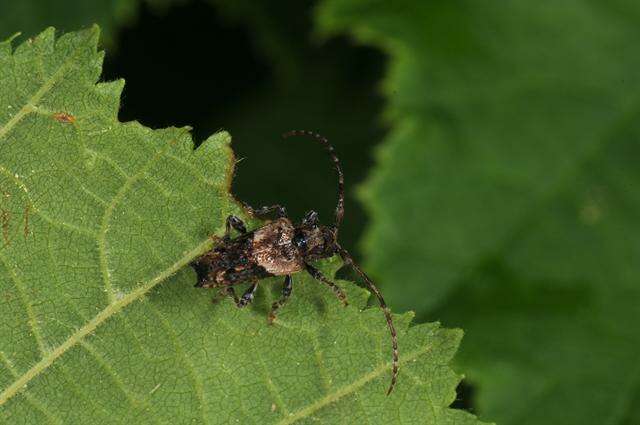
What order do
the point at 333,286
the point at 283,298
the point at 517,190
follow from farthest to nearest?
the point at 517,190 → the point at 283,298 → the point at 333,286

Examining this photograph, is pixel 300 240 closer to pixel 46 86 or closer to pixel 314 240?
pixel 314 240

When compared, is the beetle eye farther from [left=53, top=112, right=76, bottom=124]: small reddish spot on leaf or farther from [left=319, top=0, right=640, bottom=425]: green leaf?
[left=53, top=112, right=76, bottom=124]: small reddish spot on leaf

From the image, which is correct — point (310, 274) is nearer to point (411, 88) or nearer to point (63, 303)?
point (63, 303)

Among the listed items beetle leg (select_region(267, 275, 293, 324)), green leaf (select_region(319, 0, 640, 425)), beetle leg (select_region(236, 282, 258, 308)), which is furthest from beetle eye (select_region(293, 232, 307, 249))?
green leaf (select_region(319, 0, 640, 425))

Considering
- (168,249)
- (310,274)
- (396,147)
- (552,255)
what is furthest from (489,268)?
(168,249)

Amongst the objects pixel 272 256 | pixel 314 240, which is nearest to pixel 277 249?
pixel 272 256

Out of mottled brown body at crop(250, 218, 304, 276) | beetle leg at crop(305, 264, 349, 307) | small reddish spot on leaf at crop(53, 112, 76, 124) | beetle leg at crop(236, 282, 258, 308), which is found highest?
small reddish spot on leaf at crop(53, 112, 76, 124)
